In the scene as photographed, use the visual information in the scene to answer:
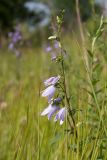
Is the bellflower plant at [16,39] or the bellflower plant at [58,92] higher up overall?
the bellflower plant at [16,39]

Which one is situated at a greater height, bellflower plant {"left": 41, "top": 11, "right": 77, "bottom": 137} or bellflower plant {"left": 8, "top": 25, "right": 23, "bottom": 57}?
bellflower plant {"left": 8, "top": 25, "right": 23, "bottom": 57}

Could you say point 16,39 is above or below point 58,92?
above

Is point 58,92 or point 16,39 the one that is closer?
point 58,92

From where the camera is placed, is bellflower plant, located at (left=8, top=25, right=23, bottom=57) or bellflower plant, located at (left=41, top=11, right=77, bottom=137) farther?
bellflower plant, located at (left=8, top=25, right=23, bottom=57)

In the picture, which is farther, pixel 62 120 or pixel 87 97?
pixel 87 97

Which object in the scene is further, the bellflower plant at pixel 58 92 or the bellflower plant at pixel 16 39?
→ the bellflower plant at pixel 16 39

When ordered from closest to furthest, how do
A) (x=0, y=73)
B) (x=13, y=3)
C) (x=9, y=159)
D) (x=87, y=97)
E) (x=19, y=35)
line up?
(x=9, y=159), (x=87, y=97), (x=19, y=35), (x=0, y=73), (x=13, y=3)

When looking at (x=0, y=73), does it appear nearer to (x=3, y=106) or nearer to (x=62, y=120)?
(x=3, y=106)

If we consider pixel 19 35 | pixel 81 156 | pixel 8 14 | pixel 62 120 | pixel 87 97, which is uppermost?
pixel 8 14

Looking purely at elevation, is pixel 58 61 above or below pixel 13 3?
below

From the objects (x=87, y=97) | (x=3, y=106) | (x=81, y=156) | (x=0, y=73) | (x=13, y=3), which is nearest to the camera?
(x=81, y=156)

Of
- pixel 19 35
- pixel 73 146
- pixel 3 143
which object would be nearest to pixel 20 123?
pixel 3 143
